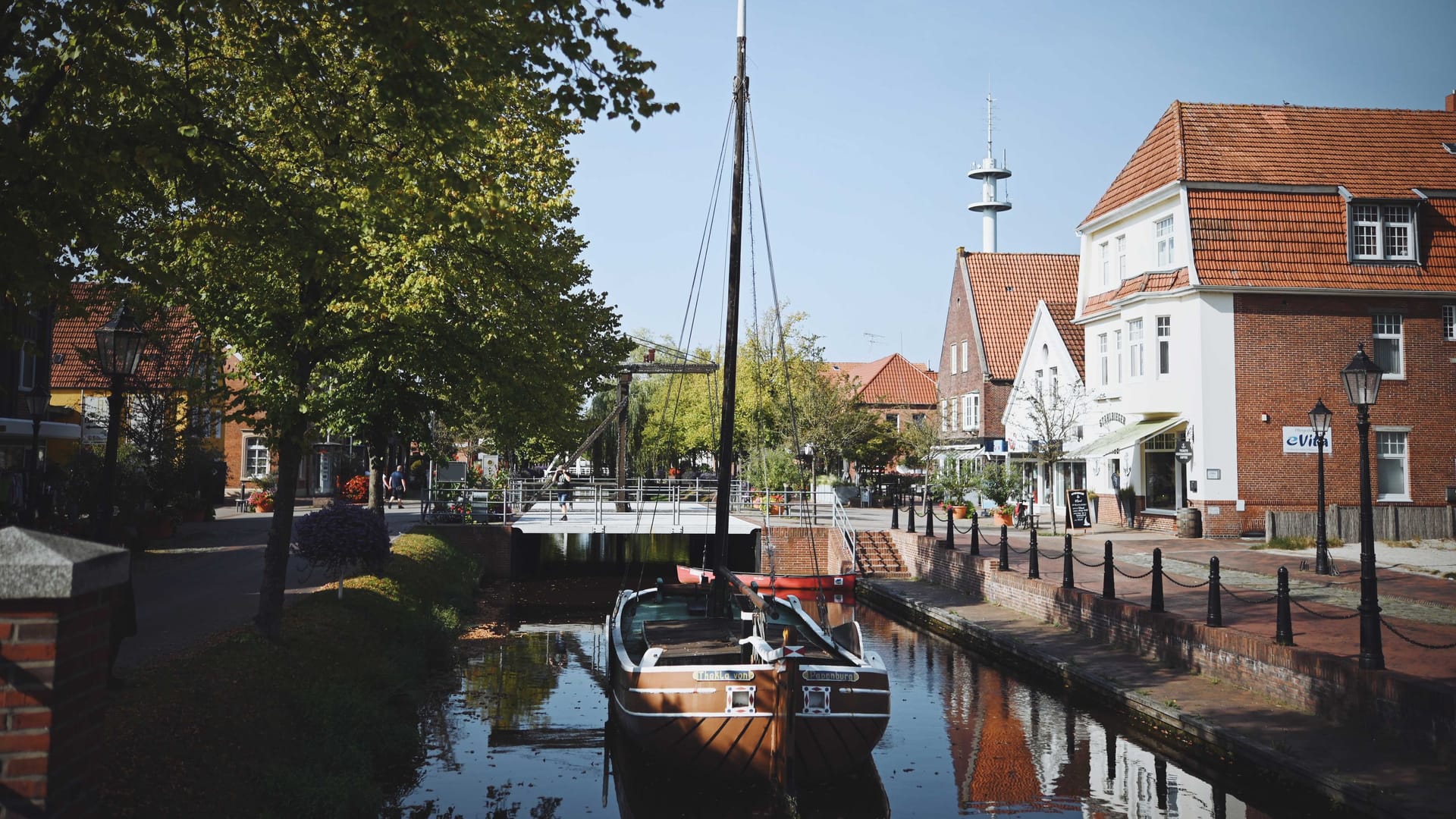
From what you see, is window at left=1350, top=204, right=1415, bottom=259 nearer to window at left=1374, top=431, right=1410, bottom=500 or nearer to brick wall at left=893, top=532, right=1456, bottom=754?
window at left=1374, top=431, right=1410, bottom=500

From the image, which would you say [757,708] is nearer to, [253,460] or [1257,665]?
[1257,665]

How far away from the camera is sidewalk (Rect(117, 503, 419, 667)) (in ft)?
42.5

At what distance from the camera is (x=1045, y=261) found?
174 ft

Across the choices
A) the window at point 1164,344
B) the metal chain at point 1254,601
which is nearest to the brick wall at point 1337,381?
the window at point 1164,344

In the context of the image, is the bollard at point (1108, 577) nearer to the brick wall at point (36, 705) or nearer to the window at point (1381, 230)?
the brick wall at point (36, 705)

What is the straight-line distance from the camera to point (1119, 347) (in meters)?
33.3

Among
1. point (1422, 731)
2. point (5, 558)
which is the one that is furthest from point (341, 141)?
point (1422, 731)

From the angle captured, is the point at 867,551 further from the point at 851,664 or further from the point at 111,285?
the point at 111,285

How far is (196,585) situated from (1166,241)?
1044 inches

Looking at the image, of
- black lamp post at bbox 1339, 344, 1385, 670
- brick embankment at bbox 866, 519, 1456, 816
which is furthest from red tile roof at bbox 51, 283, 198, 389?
black lamp post at bbox 1339, 344, 1385, 670

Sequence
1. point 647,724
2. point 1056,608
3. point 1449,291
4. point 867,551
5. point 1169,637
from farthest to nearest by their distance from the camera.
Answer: point 867,551, point 1449,291, point 1056,608, point 1169,637, point 647,724

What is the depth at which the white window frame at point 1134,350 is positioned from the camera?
32.0m

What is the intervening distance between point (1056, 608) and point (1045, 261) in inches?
1450

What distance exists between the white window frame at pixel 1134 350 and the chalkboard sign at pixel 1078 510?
3.90m
